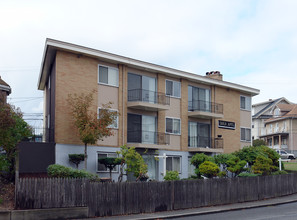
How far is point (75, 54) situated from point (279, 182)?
15.3 meters

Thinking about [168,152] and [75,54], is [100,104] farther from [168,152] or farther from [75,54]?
[168,152]

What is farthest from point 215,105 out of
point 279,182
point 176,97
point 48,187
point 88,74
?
point 48,187

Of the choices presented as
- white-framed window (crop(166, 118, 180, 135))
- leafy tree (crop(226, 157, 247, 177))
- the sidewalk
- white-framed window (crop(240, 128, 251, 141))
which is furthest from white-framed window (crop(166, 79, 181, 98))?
the sidewalk

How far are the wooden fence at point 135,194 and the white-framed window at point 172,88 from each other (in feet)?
31.4

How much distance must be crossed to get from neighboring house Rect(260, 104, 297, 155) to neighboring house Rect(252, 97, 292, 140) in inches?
31.3

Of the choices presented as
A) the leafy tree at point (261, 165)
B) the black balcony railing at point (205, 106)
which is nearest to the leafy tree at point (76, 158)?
the leafy tree at point (261, 165)

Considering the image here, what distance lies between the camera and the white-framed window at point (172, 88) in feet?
105

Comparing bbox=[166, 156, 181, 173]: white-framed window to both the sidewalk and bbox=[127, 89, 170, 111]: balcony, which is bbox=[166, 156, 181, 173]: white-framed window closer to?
bbox=[127, 89, 170, 111]: balcony

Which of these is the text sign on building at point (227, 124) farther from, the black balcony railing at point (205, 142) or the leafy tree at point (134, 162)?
the leafy tree at point (134, 162)

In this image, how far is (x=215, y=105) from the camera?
34.8m

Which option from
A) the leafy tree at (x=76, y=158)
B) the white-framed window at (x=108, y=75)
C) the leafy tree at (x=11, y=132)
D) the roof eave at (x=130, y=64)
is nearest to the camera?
the leafy tree at (x=11, y=132)

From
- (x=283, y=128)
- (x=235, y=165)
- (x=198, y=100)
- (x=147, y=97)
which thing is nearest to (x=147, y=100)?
(x=147, y=97)

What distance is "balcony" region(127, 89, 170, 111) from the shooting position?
A: 29.0 metres

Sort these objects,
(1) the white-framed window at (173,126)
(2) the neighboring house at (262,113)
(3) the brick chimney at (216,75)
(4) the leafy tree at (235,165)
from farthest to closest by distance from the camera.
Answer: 1. (2) the neighboring house at (262,113)
2. (3) the brick chimney at (216,75)
3. (1) the white-framed window at (173,126)
4. (4) the leafy tree at (235,165)
